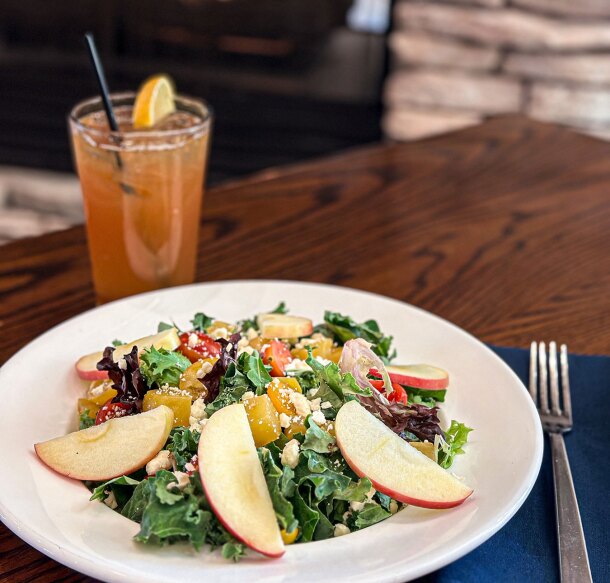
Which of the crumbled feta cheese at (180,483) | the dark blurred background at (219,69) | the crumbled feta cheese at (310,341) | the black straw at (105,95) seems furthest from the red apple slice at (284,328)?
the dark blurred background at (219,69)

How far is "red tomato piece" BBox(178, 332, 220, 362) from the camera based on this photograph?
116 cm

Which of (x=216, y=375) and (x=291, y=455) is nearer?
(x=291, y=455)

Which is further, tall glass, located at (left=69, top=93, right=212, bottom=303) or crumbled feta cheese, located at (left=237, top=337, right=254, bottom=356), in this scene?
tall glass, located at (left=69, top=93, right=212, bottom=303)

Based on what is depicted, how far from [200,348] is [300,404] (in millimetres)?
209

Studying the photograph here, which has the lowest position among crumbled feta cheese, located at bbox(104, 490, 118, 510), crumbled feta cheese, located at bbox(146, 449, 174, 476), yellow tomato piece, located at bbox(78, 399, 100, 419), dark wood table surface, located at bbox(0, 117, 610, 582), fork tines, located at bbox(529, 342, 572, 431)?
dark wood table surface, located at bbox(0, 117, 610, 582)

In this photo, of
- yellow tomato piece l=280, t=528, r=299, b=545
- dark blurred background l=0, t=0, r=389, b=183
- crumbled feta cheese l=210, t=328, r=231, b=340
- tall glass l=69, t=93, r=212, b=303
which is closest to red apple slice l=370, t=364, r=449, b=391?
crumbled feta cheese l=210, t=328, r=231, b=340

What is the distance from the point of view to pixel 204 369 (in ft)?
3.59

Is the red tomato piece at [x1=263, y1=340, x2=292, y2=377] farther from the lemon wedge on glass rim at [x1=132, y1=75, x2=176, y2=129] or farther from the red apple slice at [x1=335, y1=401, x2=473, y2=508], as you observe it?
the lemon wedge on glass rim at [x1=132, y1=75, x2=176, y2=129]

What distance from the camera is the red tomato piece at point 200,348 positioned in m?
1.16

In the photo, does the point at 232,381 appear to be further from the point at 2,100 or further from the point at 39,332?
the point at 2,100

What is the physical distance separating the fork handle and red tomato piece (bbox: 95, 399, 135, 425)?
539mm

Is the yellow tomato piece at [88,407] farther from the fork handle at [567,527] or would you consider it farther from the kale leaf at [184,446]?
the fork handle at [567,527]

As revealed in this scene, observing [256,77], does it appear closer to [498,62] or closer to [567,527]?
[498,62]

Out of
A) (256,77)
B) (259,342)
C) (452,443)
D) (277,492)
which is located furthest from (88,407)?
(256,77)
